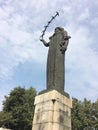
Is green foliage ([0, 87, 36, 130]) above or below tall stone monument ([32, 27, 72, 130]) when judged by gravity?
above

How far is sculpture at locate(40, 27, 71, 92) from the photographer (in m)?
12.6

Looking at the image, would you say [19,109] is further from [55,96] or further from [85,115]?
[55,96]

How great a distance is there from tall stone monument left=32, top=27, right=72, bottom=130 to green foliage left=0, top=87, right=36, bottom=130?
2840 cm

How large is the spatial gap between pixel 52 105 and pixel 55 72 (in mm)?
1781

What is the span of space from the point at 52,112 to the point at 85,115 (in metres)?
28.9

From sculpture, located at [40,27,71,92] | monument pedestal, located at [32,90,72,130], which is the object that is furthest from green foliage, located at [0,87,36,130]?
monument pedestal, located at [32,90,72,130]

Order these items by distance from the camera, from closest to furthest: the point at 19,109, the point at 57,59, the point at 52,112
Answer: the point at 52,112, the point at 57,59, the point at 19,109

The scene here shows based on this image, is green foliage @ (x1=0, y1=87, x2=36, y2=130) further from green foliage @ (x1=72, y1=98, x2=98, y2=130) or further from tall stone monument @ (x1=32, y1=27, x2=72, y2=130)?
tall stone monument @ (x1=32, y1=27, x2=72, y2=130)

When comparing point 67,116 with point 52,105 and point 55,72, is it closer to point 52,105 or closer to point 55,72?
point 52,105

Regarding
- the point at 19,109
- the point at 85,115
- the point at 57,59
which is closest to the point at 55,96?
the point at 57,59

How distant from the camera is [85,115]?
3947 cm

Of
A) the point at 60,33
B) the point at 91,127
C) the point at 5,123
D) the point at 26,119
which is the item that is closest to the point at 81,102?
the point at 91,127

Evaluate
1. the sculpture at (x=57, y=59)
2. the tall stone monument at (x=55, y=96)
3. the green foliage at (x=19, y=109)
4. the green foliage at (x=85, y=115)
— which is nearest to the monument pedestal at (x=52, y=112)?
the tall stone monument at (x=55, y=96)

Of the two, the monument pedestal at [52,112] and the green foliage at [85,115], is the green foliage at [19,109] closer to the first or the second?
the green foliage at [85,115]
